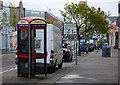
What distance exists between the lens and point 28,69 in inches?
500

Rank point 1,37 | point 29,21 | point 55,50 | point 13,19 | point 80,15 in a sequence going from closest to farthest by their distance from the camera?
point 29,21
point 55,50
point 80,15
point 13,19
point 1,37

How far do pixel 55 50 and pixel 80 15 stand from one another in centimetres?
2535

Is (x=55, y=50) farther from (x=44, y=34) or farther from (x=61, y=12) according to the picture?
(x=61, y=12)

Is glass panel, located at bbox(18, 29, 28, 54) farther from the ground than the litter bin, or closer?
farther from the ground

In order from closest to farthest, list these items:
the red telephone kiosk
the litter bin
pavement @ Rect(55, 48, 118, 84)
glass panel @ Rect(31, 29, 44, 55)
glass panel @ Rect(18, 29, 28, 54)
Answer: pavement @ Rect(55, 48, 118, 84) → the red telephone kiosk → glass panel @ Rect(18, 29, 28, 54) → glass panel @ Rect(31, 29, 44, 55) → the litter bin

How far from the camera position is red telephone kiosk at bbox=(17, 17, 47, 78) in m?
12.6

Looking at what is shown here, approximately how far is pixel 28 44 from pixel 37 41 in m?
1.43

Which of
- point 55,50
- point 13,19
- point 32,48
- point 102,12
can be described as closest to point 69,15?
point 102,12

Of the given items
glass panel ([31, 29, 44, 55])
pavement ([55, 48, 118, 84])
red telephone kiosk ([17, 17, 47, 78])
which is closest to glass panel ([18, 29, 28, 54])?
red telephone kiosk ([17, 17, 47, 78])

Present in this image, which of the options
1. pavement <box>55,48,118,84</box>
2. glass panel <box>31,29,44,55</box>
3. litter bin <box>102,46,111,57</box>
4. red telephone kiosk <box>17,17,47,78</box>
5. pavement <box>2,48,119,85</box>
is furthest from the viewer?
litter bin <box>102,46,111,57</box>

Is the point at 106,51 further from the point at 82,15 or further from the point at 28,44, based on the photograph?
the point at 28,44

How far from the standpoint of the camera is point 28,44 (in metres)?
12.7


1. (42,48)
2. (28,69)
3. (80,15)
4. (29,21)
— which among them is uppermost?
(80,15)

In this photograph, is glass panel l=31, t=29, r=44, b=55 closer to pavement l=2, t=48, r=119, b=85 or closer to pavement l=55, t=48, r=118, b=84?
pavement l=2, t=48, r=119, b=85
